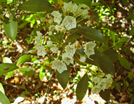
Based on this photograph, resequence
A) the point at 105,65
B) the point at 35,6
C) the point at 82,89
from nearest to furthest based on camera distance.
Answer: the point at 35,6
the point at 105,65
the point at 82,89

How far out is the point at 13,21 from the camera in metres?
1.09

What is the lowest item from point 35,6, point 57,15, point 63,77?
point 63,77

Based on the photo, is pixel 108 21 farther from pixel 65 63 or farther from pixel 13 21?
pixel 13 21

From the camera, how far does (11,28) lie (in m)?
1.07

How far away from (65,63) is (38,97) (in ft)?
3.88

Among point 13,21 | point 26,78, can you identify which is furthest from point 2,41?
point 13,21

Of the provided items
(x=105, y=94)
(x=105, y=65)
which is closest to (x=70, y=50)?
(x=105, y=65)

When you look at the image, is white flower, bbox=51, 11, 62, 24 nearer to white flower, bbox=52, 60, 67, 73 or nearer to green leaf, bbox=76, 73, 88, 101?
white flower, bbox=52, 60, 67, 73

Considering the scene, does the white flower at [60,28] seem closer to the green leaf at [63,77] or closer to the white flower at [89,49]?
the white flower at [89,49]

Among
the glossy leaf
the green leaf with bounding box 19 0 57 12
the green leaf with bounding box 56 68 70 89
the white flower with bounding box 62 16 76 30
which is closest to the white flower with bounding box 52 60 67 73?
the green leaf with bounding box 56 68 70 89

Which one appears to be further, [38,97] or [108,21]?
[108,21]

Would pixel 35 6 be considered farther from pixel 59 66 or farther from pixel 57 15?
pixel 59 66

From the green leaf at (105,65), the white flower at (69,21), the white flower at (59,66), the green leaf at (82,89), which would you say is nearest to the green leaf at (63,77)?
the white flower at (59,66)

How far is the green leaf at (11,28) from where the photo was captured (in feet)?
3.41
